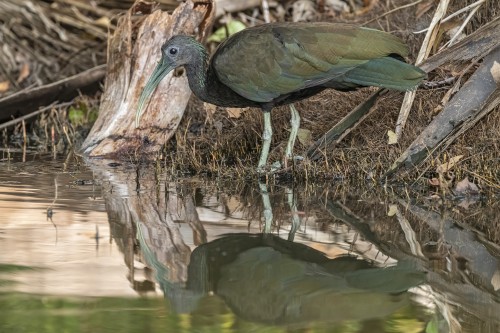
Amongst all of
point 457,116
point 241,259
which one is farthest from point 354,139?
point 241,259

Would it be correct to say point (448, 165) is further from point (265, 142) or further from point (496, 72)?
point (265, 142)

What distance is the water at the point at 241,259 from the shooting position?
146 inches

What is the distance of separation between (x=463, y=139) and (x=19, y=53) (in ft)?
21.5

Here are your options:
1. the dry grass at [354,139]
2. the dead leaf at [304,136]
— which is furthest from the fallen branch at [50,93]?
the dead leaf at [304,136]

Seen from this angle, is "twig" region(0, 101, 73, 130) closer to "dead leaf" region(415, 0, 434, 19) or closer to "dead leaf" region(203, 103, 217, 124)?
"dead leaf" region(203, 103, 217, 124)

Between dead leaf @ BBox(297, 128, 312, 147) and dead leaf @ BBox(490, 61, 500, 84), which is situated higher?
dead leaf @ BBox(490, 61, 500, 84)

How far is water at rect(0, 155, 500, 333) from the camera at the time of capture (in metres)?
3.71

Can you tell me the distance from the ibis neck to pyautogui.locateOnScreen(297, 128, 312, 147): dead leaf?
0.60 meters

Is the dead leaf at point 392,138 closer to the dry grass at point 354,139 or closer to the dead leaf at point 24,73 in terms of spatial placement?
the dry grass at point 354,139

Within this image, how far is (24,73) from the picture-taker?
38.1 feet

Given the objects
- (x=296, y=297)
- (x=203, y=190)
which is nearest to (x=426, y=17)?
(x=203, y=190)

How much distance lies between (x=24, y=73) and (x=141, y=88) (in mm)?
3249

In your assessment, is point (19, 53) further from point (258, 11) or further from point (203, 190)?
point (203, 190)

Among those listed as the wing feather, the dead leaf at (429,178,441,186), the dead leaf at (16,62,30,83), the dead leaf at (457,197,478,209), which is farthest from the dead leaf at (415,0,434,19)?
the dead leaf at (16,62,30,83)
